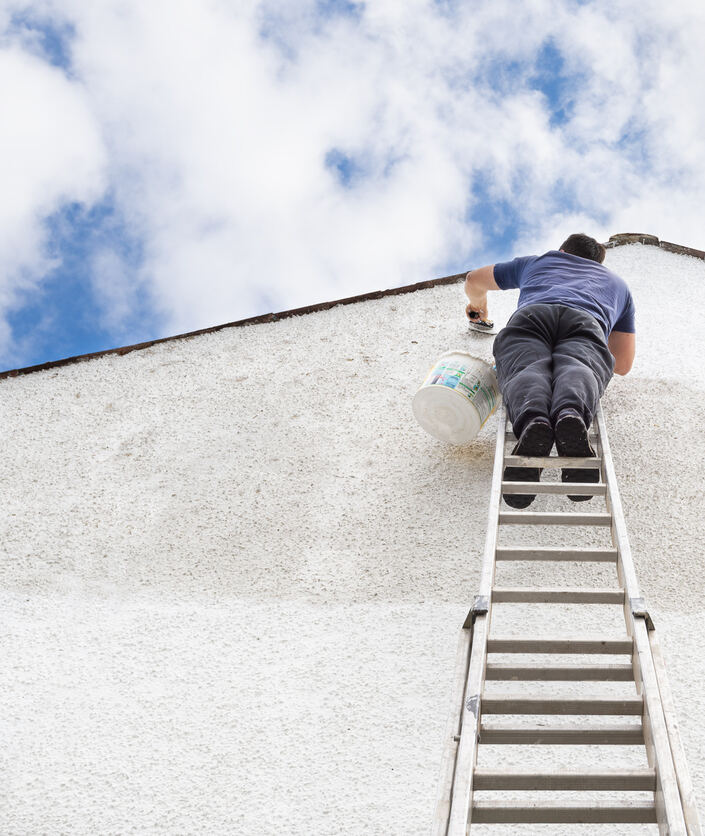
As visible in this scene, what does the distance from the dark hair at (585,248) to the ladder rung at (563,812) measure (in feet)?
9.31

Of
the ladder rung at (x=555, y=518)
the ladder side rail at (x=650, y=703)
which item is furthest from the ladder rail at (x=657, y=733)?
the ladder rung at (x=555, y=518)

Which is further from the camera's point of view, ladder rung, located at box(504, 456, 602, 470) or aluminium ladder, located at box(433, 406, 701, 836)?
ladder rung, located at box(504, 456, 602, 470)

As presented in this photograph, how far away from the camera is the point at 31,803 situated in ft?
7.30

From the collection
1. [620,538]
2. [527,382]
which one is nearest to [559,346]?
[527,382]

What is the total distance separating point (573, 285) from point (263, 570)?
1.89 metres

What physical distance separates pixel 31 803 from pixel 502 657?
5.21 feet

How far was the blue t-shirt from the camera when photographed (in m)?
3.29

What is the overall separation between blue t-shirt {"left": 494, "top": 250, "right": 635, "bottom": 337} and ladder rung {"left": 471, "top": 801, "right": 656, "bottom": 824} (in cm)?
221

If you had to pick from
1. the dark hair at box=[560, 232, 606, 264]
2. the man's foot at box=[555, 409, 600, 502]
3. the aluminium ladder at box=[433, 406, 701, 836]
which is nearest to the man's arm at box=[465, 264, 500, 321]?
the dark hair at box=[560, 232, 606, 264]

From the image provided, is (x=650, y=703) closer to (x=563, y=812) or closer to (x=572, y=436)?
→ (x=563, y=812)

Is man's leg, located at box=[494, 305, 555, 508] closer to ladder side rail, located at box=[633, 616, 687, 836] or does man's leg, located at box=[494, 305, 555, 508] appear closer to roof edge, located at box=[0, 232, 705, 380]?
ladder side rail, located at box=[633, 616, 687, 836]

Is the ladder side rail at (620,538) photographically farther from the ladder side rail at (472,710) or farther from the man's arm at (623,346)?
the man's arm at (623,346)

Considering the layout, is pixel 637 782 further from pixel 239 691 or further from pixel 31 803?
pixel 31 803

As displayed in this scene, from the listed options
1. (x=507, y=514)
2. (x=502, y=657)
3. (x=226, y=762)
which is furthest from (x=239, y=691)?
(x=507, y=514)
